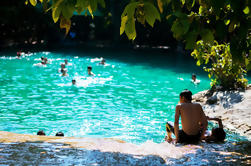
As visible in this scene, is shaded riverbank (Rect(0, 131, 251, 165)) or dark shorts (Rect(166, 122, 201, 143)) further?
dark shorts (Rect(166, 122, 201, 143))

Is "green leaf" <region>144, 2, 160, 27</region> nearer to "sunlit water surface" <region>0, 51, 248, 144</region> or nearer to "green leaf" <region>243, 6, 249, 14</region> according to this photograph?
"green leaf" <region>243, 6, 249, 14</region>

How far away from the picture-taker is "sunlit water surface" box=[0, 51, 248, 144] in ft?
35.8

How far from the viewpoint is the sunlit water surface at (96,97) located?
35.8 ft

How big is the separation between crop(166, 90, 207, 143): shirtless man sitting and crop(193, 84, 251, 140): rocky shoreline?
113 inches

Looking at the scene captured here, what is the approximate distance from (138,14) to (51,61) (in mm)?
24673

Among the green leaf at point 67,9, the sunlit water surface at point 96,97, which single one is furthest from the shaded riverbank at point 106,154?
the sunlit water surface at point 96,97

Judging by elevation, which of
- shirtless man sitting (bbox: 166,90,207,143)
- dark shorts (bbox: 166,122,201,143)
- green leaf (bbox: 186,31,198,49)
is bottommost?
dark shorts (bbox: 166,122,201,143)

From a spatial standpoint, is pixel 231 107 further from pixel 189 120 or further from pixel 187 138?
pixel 189 120

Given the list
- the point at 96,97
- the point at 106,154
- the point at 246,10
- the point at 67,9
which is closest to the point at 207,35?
the point at 246,10

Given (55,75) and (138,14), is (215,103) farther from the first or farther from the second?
(55,75)

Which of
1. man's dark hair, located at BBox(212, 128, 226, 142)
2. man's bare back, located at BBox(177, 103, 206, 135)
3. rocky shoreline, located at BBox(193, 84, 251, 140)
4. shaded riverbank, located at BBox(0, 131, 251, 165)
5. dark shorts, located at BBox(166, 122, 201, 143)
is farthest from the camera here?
rocky shoreline, located at BBox(193, 84, 251, 140)

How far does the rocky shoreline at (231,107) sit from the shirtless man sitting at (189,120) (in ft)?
9.43

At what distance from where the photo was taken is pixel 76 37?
47062 mm

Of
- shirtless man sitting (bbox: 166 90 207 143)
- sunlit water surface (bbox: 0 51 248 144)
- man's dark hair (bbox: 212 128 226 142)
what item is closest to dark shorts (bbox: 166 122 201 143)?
shirtless man sitting (bbox: 166 90 207 143)
